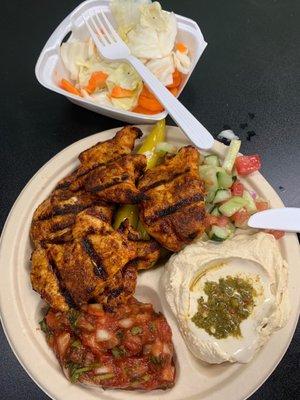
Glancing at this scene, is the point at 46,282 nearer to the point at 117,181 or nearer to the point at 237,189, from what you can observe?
the point at 117,181

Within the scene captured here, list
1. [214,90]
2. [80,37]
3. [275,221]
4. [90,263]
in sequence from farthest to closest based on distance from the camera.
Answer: [214,90] → [80,37] → [275,221] → [90,263]

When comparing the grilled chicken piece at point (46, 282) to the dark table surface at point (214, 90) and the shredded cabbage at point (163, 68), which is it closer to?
the dark table surface at point (214, 90)

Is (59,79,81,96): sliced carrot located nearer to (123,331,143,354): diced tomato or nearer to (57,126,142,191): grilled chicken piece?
(57,126,142,191): grilled chicken piece

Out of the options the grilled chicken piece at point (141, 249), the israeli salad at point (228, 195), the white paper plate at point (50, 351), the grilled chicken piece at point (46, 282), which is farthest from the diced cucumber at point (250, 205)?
the grilled chicken piece at point (46, 282)

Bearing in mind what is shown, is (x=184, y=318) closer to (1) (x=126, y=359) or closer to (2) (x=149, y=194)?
(1) (x=126, y=359)

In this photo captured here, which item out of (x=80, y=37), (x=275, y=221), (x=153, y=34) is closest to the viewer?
(x=275, y=221)

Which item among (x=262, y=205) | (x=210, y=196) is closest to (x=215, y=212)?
(x=210, y=196)

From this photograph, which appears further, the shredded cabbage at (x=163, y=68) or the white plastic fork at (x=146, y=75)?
the shredded cabbage at (x=163, y=68)
